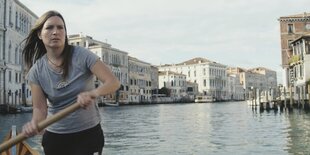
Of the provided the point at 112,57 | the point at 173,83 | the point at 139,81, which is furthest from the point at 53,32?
the point at 173,83

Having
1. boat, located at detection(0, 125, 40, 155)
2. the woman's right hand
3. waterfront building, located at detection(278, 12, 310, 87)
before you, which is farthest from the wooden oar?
waterfront building, located at detection(278, 12, 310, 87)

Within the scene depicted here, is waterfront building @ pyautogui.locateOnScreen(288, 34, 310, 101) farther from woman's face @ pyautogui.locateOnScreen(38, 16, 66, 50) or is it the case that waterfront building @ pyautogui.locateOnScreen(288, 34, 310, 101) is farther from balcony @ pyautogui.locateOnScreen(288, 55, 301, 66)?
woman's face @ pyautogui.locateOnScreen(38, 16, 66, 50)

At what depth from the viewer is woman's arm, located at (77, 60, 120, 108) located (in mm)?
1781

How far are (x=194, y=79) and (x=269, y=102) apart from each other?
202 feet

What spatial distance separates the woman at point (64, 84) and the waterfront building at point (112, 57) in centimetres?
4882

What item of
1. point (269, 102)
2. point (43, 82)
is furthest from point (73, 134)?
point (269, 102)

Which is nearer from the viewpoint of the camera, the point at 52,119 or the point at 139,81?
the point at 52,119

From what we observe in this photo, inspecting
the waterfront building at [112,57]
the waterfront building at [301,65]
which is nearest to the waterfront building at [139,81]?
the waterfront building at [112,57]

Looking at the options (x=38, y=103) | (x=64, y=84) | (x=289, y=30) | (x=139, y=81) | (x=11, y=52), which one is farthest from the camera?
(x=139, y=81)

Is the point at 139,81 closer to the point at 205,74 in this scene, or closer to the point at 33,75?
the point at 205,74

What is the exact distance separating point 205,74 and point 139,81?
21.9 metres

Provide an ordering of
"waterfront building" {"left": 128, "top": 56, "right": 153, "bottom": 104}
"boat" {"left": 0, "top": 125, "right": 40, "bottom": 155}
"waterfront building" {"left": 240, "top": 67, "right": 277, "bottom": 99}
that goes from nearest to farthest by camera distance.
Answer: "boat" {"left": 0, "top": 125, "right": 40, "bottom": 155} < "waterfront building" {"left": 128, "top": 56, "right": 153, "bottom": 104} < "waterfront building" {"left": 240, "top": 67, "right": 277, "bottom": 99}

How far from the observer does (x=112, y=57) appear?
58844mm

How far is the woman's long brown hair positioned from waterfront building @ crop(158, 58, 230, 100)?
83433 millimetres
